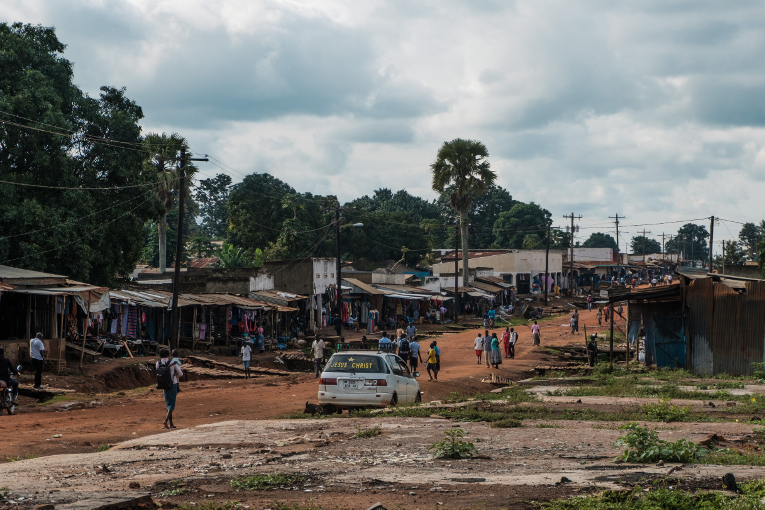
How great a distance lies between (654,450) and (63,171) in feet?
92.1

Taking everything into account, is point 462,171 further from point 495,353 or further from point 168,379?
point 168,379

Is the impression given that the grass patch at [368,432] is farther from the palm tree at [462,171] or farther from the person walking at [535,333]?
the palm tree at [462,171]

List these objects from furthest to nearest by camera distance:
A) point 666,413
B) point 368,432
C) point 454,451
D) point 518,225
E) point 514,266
→ point 518,225 → point 514,266 → point 666,413 → point 368,432 → point 454,451

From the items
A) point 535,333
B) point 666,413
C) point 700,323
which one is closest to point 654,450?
point 666,413

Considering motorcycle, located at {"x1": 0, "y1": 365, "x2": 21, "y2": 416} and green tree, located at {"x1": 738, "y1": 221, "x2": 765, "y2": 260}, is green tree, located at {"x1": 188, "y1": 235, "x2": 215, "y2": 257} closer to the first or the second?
motorcycle, located at {"x1": 0, "y1": 365, "x2": 21, "y2": 416}

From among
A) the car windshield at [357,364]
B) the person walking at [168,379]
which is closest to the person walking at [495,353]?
the car windshield at [357,364]

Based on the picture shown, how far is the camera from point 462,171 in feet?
205

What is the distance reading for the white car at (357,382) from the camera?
55.6 ft

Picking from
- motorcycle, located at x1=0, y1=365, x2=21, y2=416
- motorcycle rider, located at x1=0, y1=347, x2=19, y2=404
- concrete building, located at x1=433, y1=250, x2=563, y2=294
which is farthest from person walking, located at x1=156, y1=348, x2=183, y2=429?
concrete building, located at x1=433, y1=250, x2=563, y2=294

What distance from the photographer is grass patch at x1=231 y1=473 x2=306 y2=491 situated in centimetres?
872

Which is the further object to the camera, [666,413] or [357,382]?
[357,382]

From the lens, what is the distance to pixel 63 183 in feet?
104

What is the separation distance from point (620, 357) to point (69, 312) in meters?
23.2

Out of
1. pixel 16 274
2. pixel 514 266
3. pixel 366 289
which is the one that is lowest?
pixel 366 289
